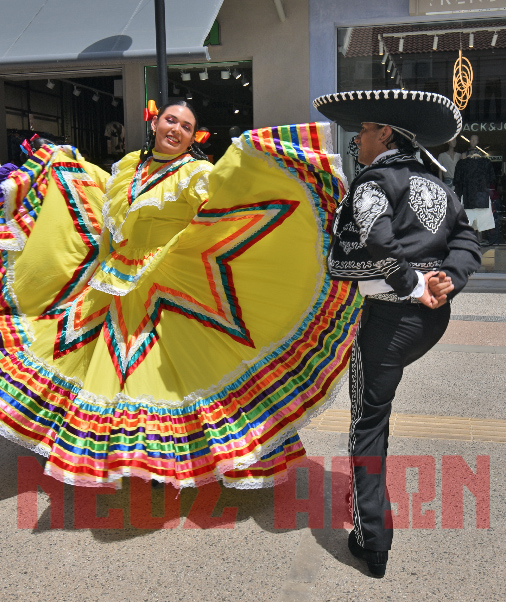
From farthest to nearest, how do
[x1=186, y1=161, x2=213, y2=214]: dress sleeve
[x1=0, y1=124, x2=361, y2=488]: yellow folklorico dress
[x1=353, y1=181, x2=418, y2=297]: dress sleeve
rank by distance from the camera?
1. [x1=186, y1=161, x2=213, y2=214]: dress sleeve
2. [x1=0, y1=124, x2=361, y2=488]: yellow folklorico dress
3. [x1=353, y1=181, x2=418, y2=297]: dress sleeve

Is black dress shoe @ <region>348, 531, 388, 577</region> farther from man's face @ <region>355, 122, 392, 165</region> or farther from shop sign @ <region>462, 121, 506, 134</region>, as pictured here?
shop sign @ <region>462, 121, 506, 134</region>

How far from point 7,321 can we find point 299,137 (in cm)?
179

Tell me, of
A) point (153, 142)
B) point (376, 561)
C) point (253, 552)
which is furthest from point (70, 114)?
point (376, 561)

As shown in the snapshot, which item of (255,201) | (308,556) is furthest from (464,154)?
(308,556)

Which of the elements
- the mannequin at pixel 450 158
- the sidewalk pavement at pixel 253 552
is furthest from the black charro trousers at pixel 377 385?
the mannequin at pixel 450 158

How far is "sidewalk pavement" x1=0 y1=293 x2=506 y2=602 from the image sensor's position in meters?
2.64

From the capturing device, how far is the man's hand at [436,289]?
261 centimetres

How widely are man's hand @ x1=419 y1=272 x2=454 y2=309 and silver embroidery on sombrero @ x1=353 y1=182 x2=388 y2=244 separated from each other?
0.29 metres

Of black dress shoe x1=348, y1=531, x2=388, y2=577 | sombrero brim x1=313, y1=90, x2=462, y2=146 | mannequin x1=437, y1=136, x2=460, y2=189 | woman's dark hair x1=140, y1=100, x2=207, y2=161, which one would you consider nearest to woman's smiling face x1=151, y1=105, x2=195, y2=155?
woman's dark hair x1=140, y1=100, x2=207, y2=161

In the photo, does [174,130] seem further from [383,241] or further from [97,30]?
[97,30]

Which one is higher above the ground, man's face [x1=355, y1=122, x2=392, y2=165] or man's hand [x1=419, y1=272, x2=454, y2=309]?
man's face [x1=355, y1=122, x2=392, y2=165]

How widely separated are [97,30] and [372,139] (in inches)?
297

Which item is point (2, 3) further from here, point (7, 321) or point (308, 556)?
point (308, 556)

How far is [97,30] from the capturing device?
933 centimetres
